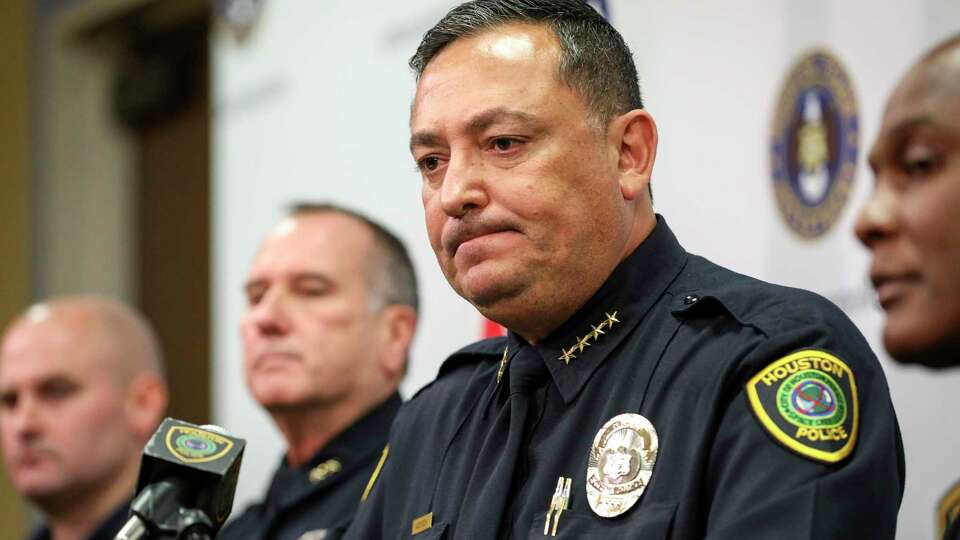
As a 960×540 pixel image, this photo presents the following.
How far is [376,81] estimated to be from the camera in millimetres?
3295

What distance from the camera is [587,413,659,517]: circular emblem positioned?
1455 millimetres

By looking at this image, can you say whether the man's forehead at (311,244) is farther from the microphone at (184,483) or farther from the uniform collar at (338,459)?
the microphone at (184,483)

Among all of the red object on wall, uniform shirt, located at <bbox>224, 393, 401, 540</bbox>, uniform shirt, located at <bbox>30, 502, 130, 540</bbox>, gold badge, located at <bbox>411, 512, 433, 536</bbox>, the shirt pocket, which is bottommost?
uniform shirt, located at <bbox>30, 502, 130, 540</bbox>

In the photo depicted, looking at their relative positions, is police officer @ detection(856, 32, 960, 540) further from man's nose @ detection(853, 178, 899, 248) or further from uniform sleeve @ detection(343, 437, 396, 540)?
uniform sleeve @ detection(343, 437, 396, 540)

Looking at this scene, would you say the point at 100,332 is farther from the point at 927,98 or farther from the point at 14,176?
the point at 927,98

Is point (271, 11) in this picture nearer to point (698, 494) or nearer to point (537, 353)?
point (537, 353)

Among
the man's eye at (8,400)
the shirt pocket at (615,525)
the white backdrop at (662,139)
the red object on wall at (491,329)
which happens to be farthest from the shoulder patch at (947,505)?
the man's eye at (8,400)

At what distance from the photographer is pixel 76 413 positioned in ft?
11.0

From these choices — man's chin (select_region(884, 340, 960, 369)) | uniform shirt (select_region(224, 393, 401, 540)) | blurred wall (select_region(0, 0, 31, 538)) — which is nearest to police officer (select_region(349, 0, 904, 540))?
man's chin (select_region(884, 340, 960, 369))

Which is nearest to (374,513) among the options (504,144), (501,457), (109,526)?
(501,457)

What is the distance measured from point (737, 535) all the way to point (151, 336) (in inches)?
102

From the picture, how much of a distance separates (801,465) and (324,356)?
155 cm

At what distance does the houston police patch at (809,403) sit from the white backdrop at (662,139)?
0.68m

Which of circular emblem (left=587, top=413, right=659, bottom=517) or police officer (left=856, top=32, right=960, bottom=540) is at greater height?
police officer (left=856, top=32, right=960, bottom=540)
